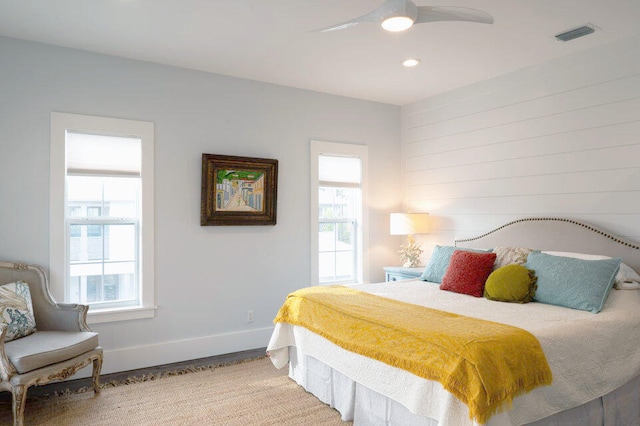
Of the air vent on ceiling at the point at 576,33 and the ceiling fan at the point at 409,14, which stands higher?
the air vent on ceiling at the point at 576,33

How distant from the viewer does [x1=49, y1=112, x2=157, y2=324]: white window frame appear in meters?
3.53

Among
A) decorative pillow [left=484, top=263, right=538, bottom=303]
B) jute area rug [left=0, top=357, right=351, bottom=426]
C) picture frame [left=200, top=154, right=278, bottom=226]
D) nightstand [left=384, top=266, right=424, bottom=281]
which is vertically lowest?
jute area rug [left=0, top=357, right=351, bottom=426]

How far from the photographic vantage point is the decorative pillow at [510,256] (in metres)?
3.46

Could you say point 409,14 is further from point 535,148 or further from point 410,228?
point 410,228

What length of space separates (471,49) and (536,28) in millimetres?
535

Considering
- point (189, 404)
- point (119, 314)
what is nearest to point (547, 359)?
point (189, 404)

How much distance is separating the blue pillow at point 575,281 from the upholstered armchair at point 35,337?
322 centimetres

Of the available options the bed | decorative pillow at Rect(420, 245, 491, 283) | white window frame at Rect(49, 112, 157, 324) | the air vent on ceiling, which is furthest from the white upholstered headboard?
white window frame at Rect(49, 112, 157, 324)

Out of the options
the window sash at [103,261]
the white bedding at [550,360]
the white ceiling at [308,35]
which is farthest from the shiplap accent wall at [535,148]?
the window sash at [103,261]

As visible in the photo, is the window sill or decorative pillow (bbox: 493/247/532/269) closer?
decorative pillow (bbox: 493/247/532/269)

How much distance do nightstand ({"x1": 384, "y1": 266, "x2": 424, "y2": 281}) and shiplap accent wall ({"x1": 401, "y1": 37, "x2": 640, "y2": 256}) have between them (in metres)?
0.54

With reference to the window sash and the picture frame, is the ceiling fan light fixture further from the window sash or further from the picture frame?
the window sash

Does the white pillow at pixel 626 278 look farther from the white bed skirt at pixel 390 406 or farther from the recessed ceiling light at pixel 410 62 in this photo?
the recessed ceiling light at pixel 410 62

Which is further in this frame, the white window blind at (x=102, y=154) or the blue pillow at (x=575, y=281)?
the white window blind at (x=102, y=154)
